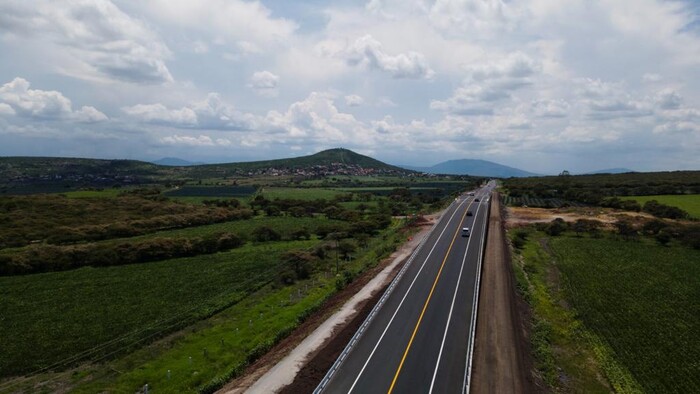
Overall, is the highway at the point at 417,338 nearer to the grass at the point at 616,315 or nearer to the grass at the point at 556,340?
the grass at the point at 556,340

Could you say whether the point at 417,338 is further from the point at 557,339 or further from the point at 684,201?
the point at 684,201

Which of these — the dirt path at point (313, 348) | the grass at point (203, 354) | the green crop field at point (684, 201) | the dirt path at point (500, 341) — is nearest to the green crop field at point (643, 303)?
the dirt path at point (500, 341)

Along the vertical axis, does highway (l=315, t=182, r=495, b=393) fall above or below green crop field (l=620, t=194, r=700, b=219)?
below

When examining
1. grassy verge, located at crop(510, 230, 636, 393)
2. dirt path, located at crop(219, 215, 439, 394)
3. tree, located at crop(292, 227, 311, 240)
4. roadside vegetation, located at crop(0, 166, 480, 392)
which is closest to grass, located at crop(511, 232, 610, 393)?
grassy verge, located at crop(510, 230, 636, 393)

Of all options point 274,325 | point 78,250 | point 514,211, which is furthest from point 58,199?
point 514,211

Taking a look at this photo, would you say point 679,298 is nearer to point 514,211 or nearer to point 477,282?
point 477,282

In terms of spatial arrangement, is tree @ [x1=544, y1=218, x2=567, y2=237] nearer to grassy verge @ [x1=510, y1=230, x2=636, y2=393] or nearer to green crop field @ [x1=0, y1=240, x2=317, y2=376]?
grassy verge @ [x1=510, y1=230, x2=636, y2=393]

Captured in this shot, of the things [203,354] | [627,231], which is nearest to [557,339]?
[203,354]
